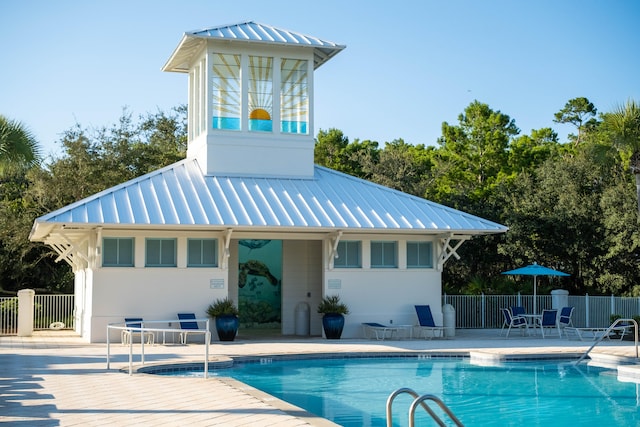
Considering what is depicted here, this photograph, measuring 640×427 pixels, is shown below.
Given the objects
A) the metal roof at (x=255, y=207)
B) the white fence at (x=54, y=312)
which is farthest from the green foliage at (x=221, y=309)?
the white fence at (x=54, y=312)

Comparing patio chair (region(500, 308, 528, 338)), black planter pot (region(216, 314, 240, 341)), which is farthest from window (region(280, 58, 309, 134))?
patio chair (region(500, 308, 528, 338))

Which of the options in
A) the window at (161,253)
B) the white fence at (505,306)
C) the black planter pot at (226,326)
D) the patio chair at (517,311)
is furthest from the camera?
the white fence at (505,306)

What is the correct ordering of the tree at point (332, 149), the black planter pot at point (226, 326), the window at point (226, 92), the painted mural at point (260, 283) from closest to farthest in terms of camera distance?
the black planter pot at point (226, 326)
the window at point (226, 92)
the painted mural at point (260, 283)
the tree at point (332, 149)

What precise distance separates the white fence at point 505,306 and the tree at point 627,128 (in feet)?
13.6

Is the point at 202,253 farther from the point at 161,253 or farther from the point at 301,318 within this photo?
the point at 301,318

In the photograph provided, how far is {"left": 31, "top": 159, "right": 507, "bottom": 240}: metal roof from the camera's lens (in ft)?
68.1

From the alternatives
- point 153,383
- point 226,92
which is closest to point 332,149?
point 226,92

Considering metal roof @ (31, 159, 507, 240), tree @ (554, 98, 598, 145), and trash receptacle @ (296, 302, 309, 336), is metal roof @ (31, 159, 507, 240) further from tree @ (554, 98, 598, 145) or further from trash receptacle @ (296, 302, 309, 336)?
tree @ (554, 98, 598, 145)

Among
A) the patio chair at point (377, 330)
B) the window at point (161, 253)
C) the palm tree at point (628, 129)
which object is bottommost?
the patio chair at point (377, 330)

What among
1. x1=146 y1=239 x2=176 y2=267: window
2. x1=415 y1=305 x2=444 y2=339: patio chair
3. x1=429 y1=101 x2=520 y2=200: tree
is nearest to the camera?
x1=146 y1=239 x2=176 y2=267: window

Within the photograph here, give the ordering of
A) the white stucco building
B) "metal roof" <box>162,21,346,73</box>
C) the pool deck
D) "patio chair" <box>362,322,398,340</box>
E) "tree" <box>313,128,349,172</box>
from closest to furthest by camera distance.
A: 1. the pool deck
2. the white stucco building
3. "patio chair" <box>362,322,398,340</box>
4. "metal roof" <box>162,21,346,73</box>
5. "tree" <box>313,128,349,172</box>

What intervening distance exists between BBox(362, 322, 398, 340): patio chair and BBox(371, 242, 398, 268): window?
64.5 inches

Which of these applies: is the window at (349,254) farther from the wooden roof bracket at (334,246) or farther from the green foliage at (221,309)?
the green foliage at (221,309)

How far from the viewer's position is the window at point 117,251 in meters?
21.5
